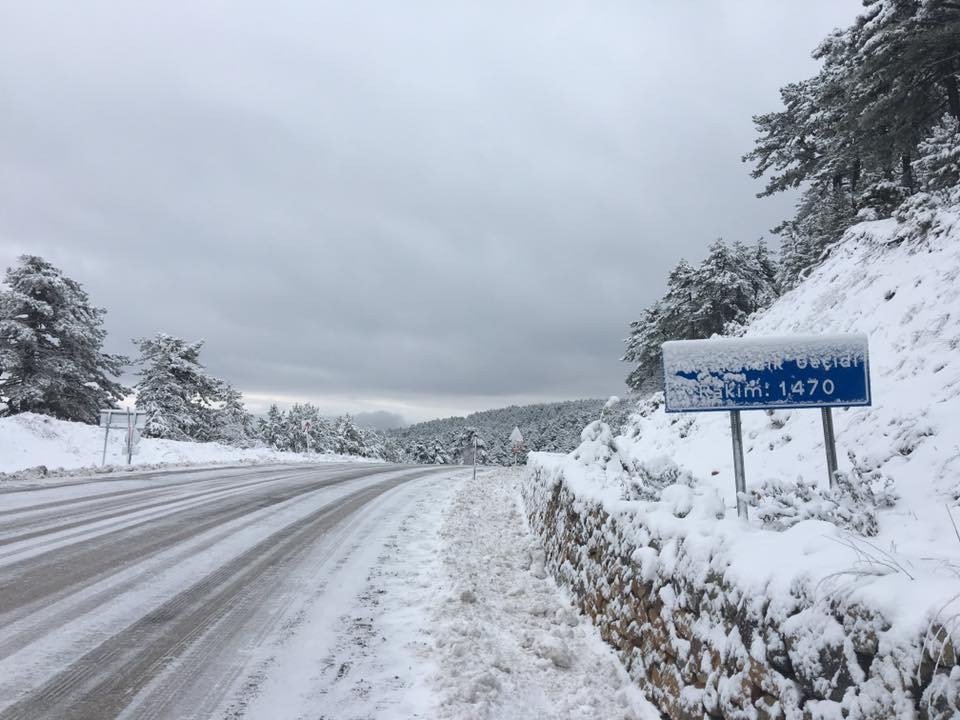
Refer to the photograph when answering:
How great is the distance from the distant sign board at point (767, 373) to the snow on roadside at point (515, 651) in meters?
2.24

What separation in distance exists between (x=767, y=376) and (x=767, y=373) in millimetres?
25

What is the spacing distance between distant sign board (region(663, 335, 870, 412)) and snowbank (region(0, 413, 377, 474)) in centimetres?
1802

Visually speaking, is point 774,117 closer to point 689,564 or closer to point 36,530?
point 689,564

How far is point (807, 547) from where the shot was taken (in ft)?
9.61

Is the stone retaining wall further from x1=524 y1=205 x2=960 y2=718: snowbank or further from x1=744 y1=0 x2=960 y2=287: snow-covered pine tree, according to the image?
x1=744 y1=0 x2=960 y2=287: snow-covered pine tree

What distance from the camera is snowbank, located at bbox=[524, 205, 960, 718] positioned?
214cm

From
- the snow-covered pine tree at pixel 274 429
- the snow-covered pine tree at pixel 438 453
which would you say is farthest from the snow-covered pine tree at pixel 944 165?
the snow-covered pine tree at pixel 438 453

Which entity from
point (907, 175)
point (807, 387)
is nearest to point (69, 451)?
point (807, 387)

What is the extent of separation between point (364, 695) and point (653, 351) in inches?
1113

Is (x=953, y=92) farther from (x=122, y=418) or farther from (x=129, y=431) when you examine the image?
(x=129, y=431)

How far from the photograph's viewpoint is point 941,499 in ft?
14.3

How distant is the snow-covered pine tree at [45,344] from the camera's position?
26.2 metres

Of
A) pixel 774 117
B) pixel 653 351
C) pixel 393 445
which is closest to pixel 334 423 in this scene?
pixel 393 445

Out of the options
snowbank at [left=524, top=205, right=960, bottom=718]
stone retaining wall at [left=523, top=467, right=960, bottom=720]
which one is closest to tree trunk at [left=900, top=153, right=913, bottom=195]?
snowbank at [left=524, top=205, right=960, bottom=718]
